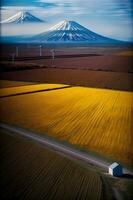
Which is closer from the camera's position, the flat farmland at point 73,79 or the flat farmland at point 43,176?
the flat farmland at point 43,176

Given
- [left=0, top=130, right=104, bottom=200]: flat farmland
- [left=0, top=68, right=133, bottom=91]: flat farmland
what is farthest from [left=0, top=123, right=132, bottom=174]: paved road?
[left=0, top=68, right=133, bottom=91]: flat farmland

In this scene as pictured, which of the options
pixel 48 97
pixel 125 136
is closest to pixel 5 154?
pixel 125 136

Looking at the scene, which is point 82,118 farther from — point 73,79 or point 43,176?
point 73,79

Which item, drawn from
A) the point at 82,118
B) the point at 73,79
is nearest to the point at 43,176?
the point at 82,118

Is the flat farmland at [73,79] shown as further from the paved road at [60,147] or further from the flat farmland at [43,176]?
the flat farmland at [43,176]

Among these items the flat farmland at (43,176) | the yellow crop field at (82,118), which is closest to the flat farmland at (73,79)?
the yellow crop field at (82,118)

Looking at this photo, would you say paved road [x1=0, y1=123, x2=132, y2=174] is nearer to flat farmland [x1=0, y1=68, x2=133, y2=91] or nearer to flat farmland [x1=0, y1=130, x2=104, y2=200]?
flat farmland [x1=0, y1=130, x2=104, y2=200]
